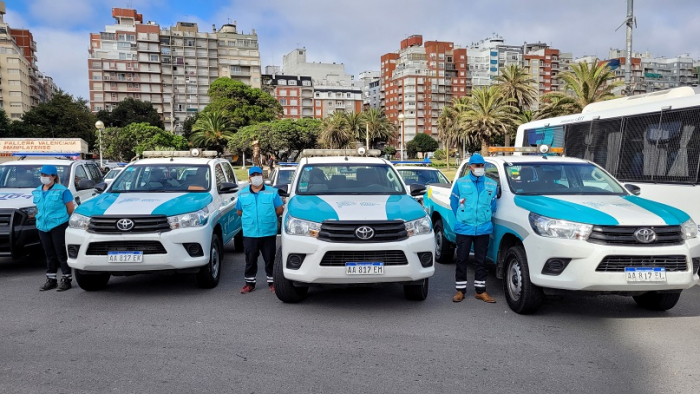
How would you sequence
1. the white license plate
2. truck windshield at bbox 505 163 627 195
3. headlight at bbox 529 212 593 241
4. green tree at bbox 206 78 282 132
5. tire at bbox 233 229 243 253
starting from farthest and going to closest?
green tree at bbox 206 78 282 132 → tire at bbox 233 229 243 253 → truck windshield at bbox 505 163 627 195 → the white license plate → headlight at bbox 529 212 593 241

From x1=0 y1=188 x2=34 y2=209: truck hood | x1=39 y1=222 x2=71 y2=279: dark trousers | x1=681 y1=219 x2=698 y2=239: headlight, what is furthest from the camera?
x1=0 y1=188 x2=34 y2=209: truck hood

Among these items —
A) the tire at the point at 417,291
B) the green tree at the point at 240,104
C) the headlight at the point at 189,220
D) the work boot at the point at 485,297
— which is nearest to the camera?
the tire at the point at 417,291

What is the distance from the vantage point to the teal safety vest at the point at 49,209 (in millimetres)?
7176

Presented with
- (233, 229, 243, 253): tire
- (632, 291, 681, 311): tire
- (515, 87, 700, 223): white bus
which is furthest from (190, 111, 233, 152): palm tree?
(632, 291, 681, 311): tire

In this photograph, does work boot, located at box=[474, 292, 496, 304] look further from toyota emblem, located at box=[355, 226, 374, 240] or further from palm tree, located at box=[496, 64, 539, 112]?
palm tree, located at box=[496, 64, 539, 112]

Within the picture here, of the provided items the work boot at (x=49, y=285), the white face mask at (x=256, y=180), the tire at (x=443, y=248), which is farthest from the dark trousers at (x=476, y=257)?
the work boot at (x=49, y=285)

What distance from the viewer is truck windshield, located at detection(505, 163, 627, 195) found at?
22.4 feet

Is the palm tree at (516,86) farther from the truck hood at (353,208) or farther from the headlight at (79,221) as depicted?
the headlight at (79,221)

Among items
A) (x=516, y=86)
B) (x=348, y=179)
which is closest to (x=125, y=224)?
(x=348, y=179)

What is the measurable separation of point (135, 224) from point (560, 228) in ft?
16.1

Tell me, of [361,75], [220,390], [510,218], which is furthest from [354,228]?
[361,75]

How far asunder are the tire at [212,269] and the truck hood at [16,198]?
330cm

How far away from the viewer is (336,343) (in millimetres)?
5121

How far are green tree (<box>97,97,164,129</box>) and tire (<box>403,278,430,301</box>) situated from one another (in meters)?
96.0
